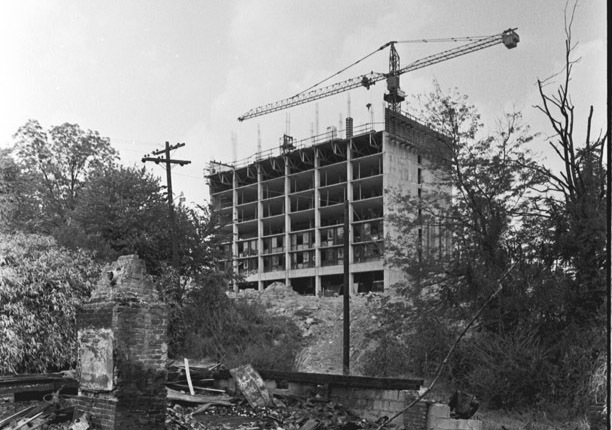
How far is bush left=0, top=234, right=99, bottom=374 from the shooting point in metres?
13.7

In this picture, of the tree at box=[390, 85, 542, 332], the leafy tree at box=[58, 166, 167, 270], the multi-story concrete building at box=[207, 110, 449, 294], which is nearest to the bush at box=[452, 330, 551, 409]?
the tree at box=[390, 85, 542, 332]

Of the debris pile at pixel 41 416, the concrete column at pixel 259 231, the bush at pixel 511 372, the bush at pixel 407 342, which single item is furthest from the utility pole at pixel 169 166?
the concrete column at pixel 259 231

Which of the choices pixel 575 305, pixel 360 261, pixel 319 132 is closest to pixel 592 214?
pixel 575 305

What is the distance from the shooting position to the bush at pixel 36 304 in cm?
1374

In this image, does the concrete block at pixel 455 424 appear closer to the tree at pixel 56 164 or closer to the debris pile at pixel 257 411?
the debris pile at pixel 257 411

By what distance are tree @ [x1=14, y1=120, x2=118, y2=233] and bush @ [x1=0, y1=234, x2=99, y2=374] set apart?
1.96m

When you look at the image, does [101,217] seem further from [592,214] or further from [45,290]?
[592,214]

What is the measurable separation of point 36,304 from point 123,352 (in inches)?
339

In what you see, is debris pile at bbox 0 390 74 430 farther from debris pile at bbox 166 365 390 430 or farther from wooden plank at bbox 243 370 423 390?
wooden plank at bbox 243 370 423 390

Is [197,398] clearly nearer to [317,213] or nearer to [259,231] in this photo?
[317,213]

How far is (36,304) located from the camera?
14594mm

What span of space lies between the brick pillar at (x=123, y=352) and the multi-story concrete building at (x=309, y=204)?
26.6 metres

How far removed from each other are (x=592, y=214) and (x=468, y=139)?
14.5 feet

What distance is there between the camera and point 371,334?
18031 mm
